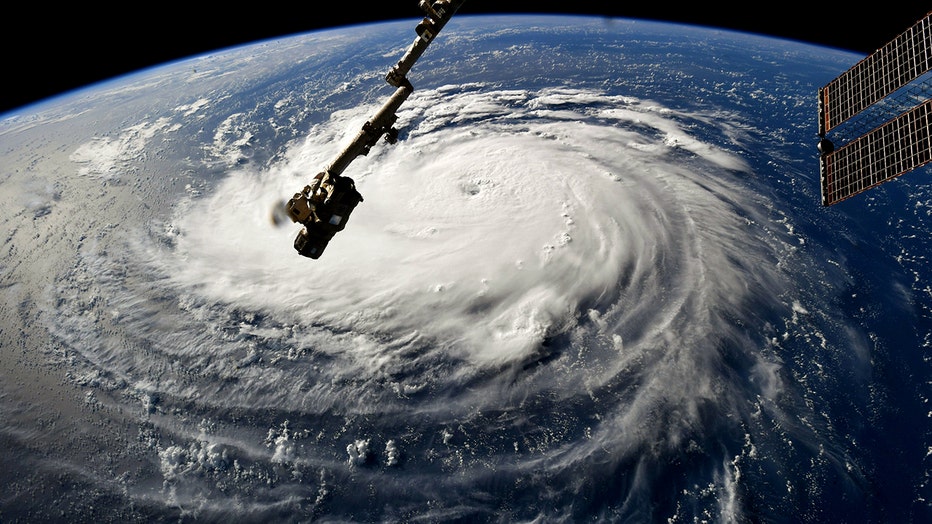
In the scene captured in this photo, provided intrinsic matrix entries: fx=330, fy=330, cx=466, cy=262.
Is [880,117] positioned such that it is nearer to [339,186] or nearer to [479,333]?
[339,186]

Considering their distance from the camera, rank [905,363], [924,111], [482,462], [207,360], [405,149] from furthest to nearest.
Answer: [405,149], [207,360], [905,363], [482,462], [924,111]

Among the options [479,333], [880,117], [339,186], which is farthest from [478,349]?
[880,117]

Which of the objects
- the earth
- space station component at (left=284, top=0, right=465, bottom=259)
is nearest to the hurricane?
the earth

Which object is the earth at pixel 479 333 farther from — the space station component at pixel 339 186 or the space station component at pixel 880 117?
the space station component at pixel 339 186

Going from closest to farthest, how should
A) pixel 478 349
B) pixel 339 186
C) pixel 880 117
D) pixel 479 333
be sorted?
pixel 339 186
pixel 880 117
pixel 478 349
pixel 479 333

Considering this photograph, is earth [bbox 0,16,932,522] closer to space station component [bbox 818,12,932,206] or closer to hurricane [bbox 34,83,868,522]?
hurricane [bbox 34,83,868,522]

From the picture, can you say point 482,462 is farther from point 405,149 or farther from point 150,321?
point 405,149

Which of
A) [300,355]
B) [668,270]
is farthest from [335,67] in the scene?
[668,270]
